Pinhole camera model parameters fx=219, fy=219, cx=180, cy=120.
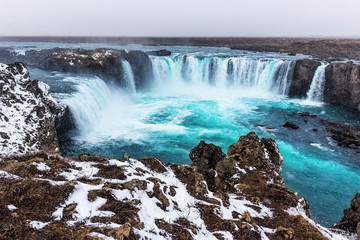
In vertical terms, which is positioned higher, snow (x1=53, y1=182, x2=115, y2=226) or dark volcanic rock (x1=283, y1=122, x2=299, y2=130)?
snow (x1=53, y1=182, x2=115, y2=226)

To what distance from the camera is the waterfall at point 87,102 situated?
19.3 meters

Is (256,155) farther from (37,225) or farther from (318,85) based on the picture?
(318,85)

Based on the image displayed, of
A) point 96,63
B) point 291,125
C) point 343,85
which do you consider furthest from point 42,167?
point 343,85

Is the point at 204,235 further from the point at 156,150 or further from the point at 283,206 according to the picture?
the point at 156,150

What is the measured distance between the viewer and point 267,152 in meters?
10.9

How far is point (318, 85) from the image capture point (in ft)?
106

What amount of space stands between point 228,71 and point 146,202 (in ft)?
122

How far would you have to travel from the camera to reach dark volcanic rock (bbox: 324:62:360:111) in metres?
29.0

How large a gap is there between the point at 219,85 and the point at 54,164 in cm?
3644

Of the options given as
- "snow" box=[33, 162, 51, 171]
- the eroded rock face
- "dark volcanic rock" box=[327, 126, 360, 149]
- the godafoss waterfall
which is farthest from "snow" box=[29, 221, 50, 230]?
"dark volcanic rock" box=[327, 126, 360, 149]

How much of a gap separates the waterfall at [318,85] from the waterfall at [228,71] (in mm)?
3457

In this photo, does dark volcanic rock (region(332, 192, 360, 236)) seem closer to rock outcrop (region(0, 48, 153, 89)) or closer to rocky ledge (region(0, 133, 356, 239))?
rocky ledge (region(0, 133, 356, 239))

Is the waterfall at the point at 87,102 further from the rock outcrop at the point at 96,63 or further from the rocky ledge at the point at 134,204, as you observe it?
the rocky ledge at the point at 134,204

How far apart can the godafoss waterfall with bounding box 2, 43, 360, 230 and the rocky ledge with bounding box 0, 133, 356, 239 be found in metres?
7.04
